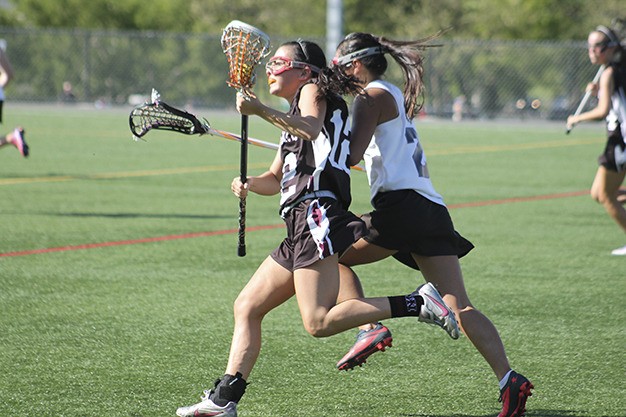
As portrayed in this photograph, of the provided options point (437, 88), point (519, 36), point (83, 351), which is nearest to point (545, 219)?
point (83, 351)

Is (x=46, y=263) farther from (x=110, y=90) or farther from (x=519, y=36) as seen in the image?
(x=519, y=36)

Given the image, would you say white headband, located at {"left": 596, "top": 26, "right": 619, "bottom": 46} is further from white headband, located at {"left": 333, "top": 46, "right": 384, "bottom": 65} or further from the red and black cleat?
the red and black cleat

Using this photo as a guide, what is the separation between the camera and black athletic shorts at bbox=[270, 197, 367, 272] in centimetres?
478

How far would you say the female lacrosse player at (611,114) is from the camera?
952cm

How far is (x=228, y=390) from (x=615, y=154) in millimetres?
5733

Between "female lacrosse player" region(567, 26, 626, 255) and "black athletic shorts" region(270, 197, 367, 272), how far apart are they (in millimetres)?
5265

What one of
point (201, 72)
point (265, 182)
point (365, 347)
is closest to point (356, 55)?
point (265, 182)

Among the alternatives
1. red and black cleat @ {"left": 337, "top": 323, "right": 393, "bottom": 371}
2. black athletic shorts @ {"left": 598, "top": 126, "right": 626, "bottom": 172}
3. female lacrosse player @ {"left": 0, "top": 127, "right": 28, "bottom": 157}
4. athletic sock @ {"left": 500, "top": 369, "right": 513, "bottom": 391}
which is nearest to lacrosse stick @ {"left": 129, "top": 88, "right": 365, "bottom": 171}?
red and black cleat @ {"left": 337, "top": 323, "right": 393, "bottom": 371}

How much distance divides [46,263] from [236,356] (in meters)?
4.35

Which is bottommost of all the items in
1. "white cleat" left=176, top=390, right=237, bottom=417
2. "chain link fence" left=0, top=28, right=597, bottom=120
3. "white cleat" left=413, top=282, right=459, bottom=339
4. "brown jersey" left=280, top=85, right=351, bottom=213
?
"chain link fence" left=0, top=28, right=597, bottom=120

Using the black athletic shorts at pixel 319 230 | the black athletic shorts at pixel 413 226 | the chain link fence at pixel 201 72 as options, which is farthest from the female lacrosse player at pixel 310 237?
the chain link fence at pixel 201 72

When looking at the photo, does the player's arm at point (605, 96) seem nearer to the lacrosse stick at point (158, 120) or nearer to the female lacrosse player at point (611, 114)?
the female lacrosse player at point (611, 114)

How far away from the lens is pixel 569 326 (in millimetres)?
6969

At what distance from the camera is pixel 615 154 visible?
9477 mm
